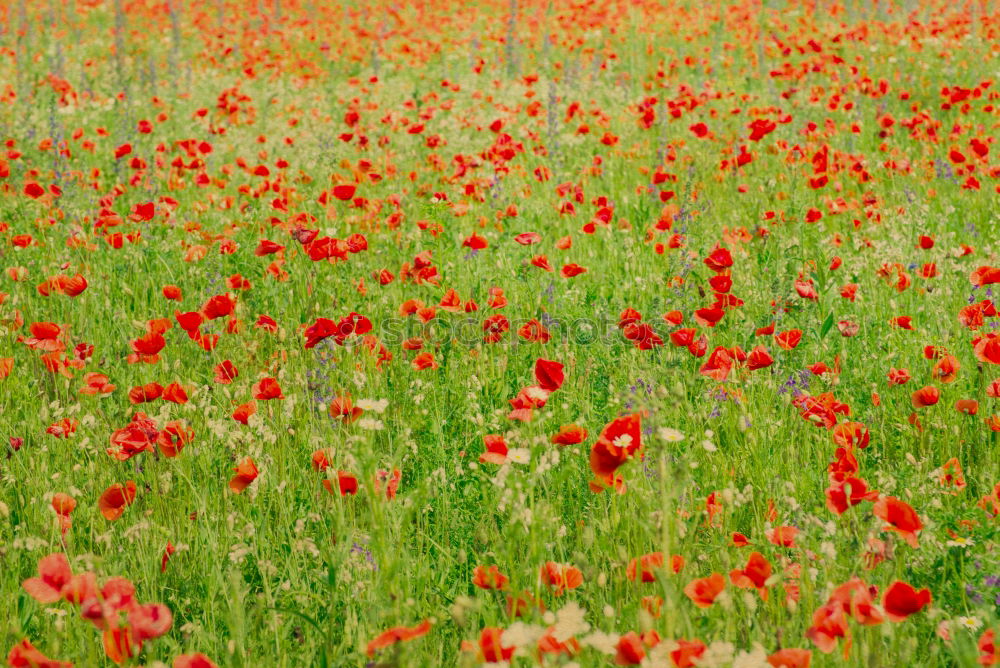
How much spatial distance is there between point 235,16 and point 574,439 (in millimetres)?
13584

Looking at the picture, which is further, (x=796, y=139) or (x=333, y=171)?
(x=796, y=139)

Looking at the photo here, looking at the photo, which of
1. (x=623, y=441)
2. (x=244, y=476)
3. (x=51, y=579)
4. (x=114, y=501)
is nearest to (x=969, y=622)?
(x=623, y=441)

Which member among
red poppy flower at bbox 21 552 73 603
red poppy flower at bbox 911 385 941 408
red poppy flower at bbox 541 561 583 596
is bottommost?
red poppy flower at bbox 541 561 583 596

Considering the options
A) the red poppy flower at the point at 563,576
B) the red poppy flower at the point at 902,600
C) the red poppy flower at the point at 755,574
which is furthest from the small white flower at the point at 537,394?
the red poppy flower at the point at 902,600

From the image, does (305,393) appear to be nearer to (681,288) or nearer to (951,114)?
(681,288)

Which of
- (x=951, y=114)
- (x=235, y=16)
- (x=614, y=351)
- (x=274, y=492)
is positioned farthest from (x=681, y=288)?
(x=235, y=16)

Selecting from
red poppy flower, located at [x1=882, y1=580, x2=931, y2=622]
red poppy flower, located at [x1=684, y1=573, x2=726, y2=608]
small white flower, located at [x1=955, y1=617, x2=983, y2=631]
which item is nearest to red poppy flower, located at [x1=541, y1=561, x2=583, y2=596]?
red poppy flower, located at [x1=684, y1=573, x2=726, y2=608]

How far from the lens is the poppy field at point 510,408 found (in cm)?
180

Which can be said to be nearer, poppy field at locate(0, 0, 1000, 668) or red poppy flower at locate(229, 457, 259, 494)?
poppy field at locate(0, 0, 1000, 668)

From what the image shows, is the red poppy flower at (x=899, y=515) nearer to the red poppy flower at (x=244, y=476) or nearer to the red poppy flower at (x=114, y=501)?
the red poppy flower at (x=244, y=476)

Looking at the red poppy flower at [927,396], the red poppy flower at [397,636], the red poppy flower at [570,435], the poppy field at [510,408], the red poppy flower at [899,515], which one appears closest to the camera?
the red poppy flower at [397,636]

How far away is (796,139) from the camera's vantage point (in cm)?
654

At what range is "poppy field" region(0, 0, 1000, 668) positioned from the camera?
1.80 meters

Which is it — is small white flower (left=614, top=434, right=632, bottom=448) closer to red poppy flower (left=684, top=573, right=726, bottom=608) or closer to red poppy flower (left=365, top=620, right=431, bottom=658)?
red poppy flower (left=684, top=573, right=726, bottom=608)
